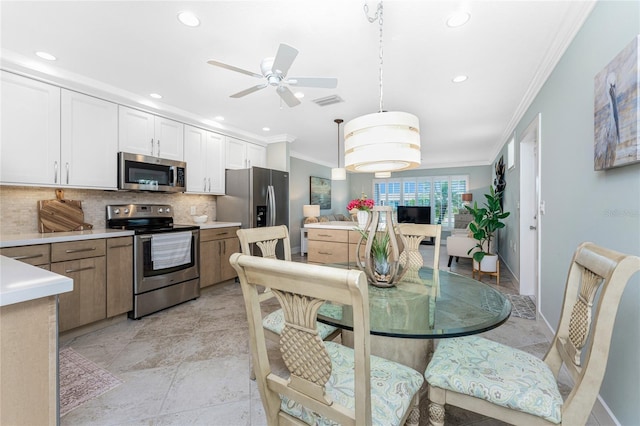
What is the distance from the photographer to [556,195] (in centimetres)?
230

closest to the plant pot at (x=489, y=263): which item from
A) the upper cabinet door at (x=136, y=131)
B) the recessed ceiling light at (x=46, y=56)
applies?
the upper cabinet door at (x=136, y=131)

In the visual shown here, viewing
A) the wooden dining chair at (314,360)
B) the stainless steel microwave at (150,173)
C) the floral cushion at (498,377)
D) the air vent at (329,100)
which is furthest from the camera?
Answer: the air vent at (329,100)

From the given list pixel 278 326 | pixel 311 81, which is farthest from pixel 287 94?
pixel 278 326

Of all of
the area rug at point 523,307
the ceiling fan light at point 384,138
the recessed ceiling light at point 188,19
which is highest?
the recessed ceiling light at point 188,19

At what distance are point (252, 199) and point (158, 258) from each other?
153 cm

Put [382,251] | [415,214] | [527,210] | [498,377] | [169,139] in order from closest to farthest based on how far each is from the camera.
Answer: [498,377]
[382,251]
[527,210]
[169,139]
[415,214]

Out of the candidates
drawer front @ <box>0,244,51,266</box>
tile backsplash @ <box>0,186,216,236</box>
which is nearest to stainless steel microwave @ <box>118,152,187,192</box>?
tile backsplash @ <box>0,186,216,236</box>

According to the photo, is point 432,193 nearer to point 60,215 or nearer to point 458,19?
point 458,19

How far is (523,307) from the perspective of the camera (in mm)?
3146

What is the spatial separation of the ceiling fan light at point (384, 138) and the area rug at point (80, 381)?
2.20 m

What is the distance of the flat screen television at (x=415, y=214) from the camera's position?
8516 millimetres

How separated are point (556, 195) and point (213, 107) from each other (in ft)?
12.6

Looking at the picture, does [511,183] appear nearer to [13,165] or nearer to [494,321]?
[494,321]

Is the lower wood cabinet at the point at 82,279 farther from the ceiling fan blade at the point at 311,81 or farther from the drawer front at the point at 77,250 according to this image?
the ceiling fan blade at the point at 311,81
